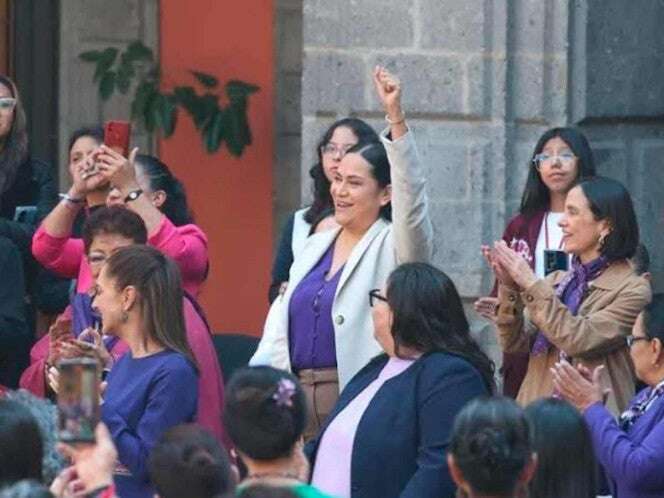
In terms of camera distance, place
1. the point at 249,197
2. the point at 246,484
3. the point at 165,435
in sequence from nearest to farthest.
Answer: the point at 246,484, the point at 165,435, the point at 249,197

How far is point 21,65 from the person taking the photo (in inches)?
491

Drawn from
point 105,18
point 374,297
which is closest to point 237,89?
point 105,18

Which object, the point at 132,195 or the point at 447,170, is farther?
the point at 447,170

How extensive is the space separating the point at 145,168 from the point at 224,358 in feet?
2.90

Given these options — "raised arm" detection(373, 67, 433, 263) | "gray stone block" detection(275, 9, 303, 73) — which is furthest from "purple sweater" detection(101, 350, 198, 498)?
"gray stone block" detection(275, 9, 303, 73)

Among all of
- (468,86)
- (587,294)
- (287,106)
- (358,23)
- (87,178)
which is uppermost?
(358,23)

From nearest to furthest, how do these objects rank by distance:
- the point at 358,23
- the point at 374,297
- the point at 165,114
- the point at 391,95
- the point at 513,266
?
the point at 374,297
the point at 391,95
the point at 513,266
the point at 358,23
the point at 165,114

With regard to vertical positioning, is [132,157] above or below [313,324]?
above

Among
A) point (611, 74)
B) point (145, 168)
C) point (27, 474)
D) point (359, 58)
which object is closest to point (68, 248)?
point (145, 168)

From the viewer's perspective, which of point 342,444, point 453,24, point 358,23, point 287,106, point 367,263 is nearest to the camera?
point 342,444

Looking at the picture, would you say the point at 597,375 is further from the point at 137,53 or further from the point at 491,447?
the point at 137,53

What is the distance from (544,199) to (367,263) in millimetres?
1200

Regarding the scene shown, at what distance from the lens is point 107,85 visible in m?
11.8

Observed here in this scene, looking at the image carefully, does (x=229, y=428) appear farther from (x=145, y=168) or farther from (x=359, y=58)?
(x=359, y=58)
